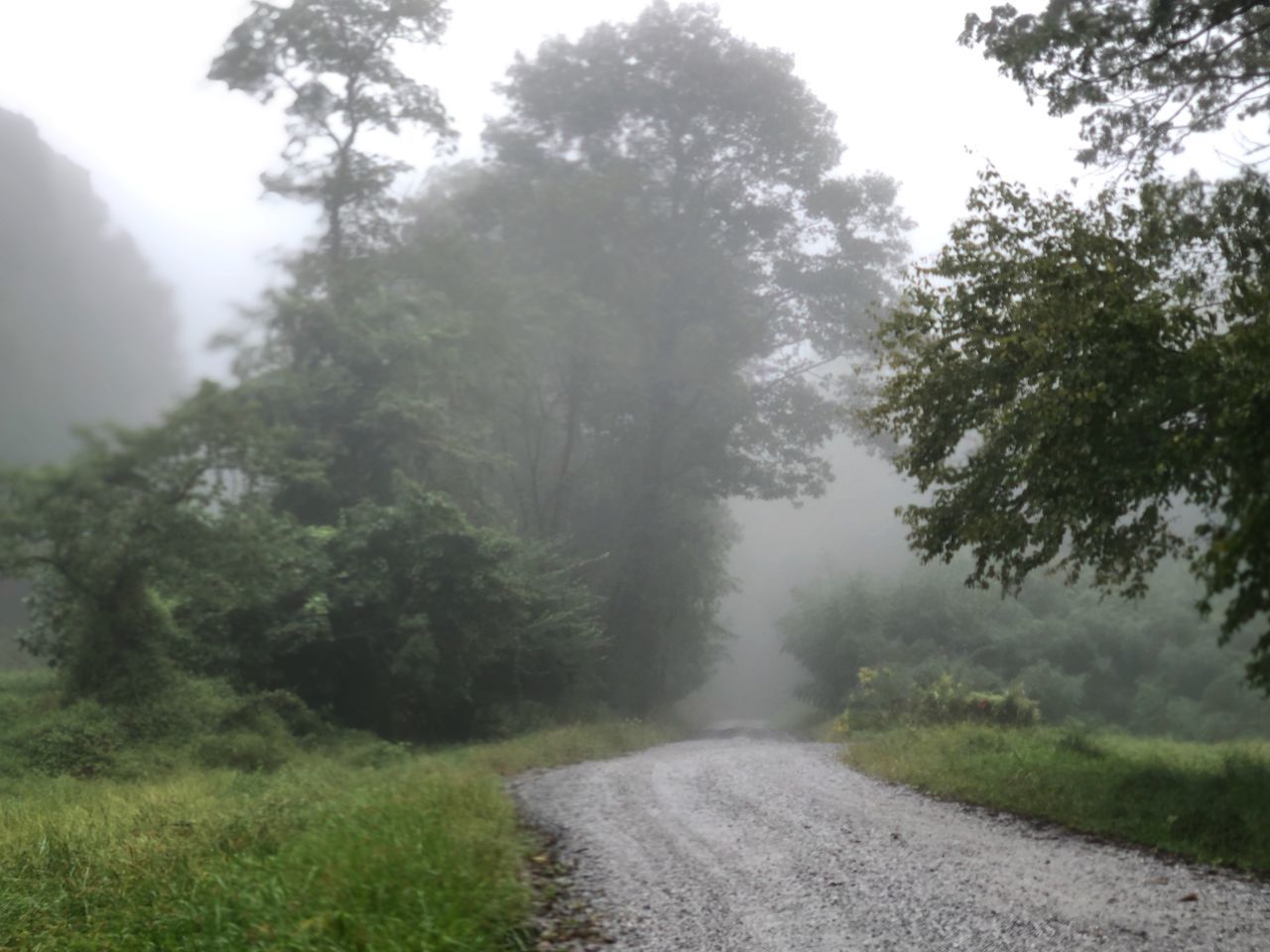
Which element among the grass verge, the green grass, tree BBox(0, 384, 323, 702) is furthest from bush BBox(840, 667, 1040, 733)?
tree BBox(0, 384, 323, 702)

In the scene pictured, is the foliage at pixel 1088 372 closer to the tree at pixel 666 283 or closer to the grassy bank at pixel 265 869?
the grassy bank at pixel 265 869

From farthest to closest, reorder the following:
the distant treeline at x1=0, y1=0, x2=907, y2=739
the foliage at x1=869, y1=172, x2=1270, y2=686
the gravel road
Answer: the distant treeline at x1=0, y1=0, x2=907, y2=739
the foliage at x1=869, y1=172, x2=1270, y2=686
the gravel road

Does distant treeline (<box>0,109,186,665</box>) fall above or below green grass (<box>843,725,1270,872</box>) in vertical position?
above

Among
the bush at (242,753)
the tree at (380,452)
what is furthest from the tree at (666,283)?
the bush at (242,753)

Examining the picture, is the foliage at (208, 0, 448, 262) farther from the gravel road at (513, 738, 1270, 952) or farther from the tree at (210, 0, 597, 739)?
the gravel road at (513, 738, 1270, 952)

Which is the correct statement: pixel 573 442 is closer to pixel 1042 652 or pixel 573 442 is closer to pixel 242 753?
pixel 1042 652

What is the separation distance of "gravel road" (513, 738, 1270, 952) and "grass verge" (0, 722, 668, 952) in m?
0.97

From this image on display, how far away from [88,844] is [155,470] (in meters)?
10.6

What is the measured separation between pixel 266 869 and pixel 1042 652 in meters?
28.8

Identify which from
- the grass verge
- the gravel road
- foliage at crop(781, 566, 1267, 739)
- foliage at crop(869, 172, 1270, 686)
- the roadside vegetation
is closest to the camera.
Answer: the grass verge

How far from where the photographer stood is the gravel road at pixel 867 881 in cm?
644

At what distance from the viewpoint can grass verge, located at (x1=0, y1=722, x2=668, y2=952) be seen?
19.6 ft

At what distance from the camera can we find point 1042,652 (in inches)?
1235

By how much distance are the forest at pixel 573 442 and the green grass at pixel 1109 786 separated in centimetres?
159
